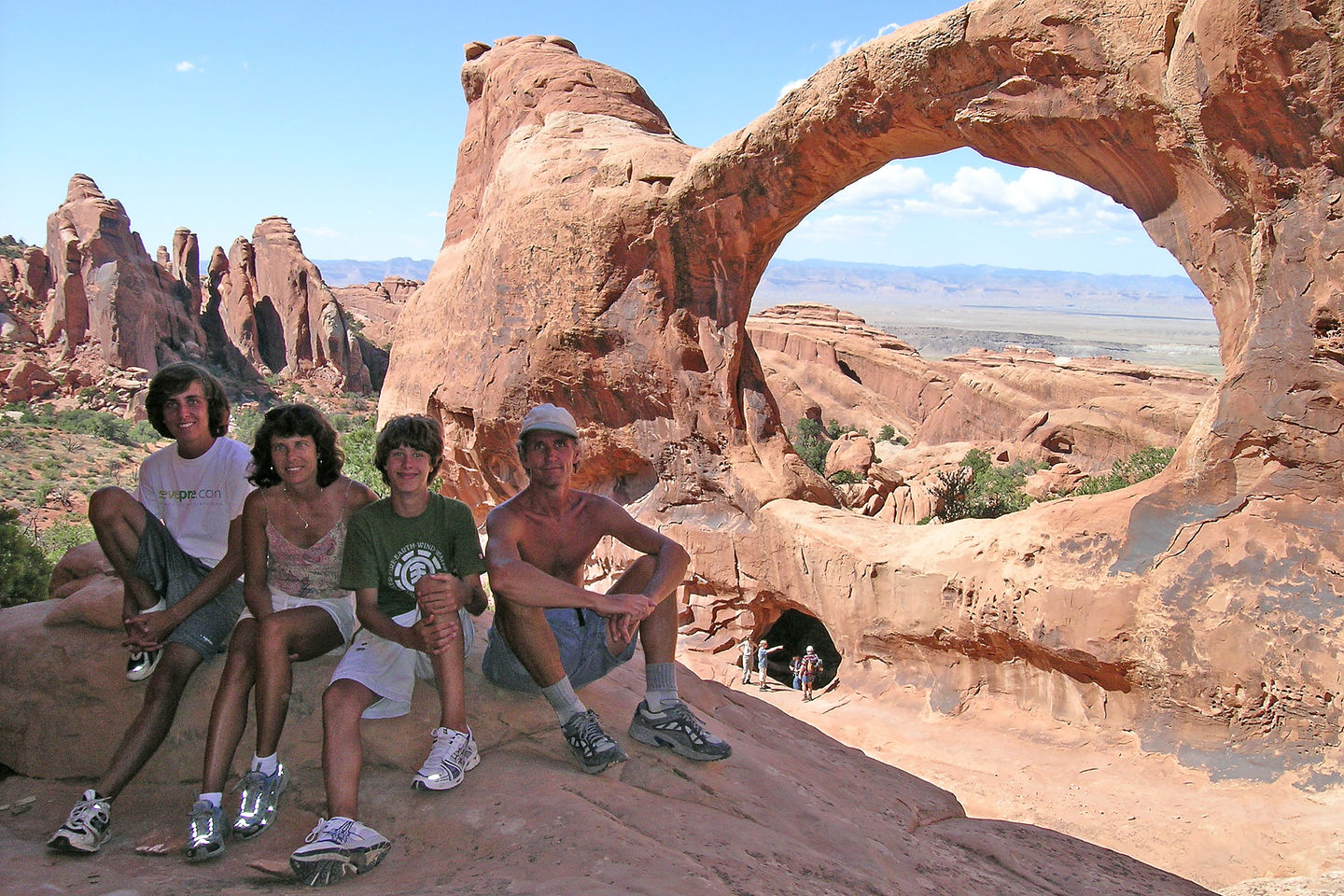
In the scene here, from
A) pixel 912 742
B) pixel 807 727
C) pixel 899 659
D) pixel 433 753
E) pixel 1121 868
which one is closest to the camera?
pixel 433 753

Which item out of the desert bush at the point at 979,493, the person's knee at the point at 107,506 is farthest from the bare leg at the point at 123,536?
the desert bush at the point at 979,493

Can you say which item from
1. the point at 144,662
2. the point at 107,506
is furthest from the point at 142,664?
the point at 107,506

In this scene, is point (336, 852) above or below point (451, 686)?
below

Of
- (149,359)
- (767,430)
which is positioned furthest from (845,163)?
(149,359)

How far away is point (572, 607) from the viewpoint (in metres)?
3.25

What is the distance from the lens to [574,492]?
3609 millimetres

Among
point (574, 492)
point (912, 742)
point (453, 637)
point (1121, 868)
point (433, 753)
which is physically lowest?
point (912, 742)

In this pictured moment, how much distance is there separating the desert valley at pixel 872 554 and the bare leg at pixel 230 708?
0.24 m

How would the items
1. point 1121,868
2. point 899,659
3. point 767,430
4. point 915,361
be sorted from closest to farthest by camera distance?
point 1121,868
point 899,659
point 767,430
point 915,361

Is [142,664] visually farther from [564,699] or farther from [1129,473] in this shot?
[1129,473]

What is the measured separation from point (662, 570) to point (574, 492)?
19.3 inches

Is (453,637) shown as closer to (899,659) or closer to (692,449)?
(899,659)

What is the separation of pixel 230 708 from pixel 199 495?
0.95 meters

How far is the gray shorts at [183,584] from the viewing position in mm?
3303
